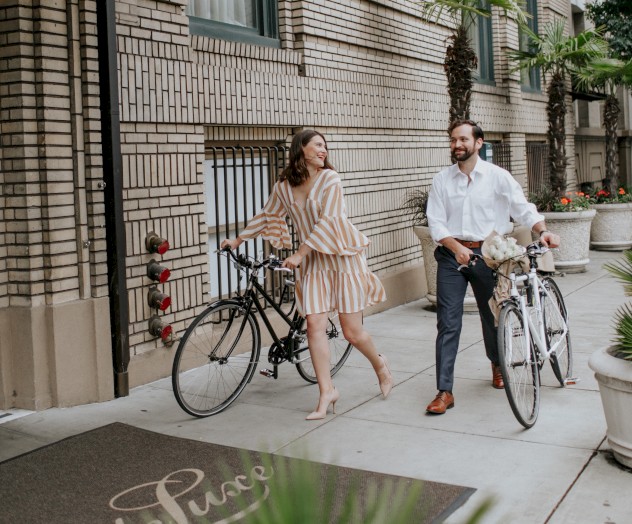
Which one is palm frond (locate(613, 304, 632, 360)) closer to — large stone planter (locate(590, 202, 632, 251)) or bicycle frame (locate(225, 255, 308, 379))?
bicycle frame (locate(225, 255, 308, 379))

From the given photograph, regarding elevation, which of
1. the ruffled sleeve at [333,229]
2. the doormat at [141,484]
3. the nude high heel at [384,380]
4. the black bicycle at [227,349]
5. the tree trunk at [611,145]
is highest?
the tree trunk at [611,145]

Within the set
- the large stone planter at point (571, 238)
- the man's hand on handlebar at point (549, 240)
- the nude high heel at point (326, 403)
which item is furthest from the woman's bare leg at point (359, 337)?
the large stone planter at point (571, 238)

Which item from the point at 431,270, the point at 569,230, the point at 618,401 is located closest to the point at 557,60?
the point at 569,230

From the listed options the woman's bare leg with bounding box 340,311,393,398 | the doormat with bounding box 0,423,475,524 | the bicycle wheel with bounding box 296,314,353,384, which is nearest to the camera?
the doormat with bounding box 0,423,475,524

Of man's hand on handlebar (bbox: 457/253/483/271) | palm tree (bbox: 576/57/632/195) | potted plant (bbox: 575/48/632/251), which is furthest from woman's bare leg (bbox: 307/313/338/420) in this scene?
potted plant (bbox: 575/48/632/251)

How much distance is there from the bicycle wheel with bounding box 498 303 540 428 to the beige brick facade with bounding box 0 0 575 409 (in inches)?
111

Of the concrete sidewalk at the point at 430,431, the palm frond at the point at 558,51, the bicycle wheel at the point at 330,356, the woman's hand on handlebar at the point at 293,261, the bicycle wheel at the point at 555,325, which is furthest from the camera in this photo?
the palm frond at the point at 558,51

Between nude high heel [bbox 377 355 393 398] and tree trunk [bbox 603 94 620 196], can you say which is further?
tree trunk [bbox 603 94 620 196]

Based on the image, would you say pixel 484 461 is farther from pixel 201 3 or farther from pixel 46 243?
pixel 201 3

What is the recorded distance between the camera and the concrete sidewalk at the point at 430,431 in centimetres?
436

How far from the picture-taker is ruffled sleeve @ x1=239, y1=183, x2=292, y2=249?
19.8ft

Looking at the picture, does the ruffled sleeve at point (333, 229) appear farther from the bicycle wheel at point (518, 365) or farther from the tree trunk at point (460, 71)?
the tree trunk at point (460, 71)

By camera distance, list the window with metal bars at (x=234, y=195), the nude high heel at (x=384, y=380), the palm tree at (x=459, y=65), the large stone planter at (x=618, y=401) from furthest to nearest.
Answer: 1. the palm tree at (x=459, y=65)
2. the window with metal bars at (x=234, y=195)
3. the nude high heel at (x=384, y=380)
4. the large stone planter at (x=618, y=401)

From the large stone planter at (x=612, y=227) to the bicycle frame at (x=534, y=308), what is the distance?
10.2 m
